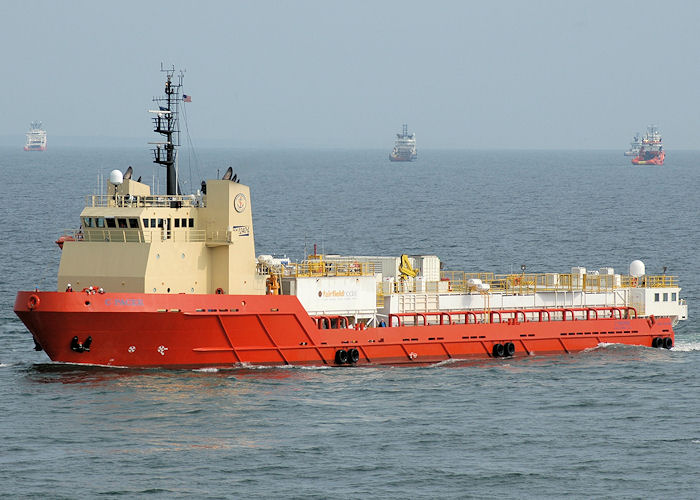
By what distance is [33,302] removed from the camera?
4250cm

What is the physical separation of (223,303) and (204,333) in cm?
122

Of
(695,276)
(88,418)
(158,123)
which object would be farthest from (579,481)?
(695,276)

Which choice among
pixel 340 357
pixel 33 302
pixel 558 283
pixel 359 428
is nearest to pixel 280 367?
pixel 340 357

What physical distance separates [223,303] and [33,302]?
20.8 ft

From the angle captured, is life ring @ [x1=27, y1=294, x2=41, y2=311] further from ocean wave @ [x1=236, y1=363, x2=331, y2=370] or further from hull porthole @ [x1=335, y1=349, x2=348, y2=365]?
hull porthole @ [x1=335, y1=349, x2=348, y2=365]

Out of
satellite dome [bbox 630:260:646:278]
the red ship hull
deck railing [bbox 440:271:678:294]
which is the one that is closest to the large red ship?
the red ship hull

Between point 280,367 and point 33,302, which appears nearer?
point 33,302

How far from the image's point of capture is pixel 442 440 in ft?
120

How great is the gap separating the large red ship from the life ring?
5 cm

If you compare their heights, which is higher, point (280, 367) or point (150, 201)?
point (150, 201)

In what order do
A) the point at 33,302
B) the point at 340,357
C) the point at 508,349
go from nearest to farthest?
the point at 33,302
the point at 340,357
the point at 508,349

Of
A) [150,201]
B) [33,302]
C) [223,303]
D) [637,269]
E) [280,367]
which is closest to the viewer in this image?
[33,302]

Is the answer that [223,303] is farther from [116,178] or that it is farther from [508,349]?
[508,349]

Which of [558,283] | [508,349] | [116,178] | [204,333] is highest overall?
[116,178]
